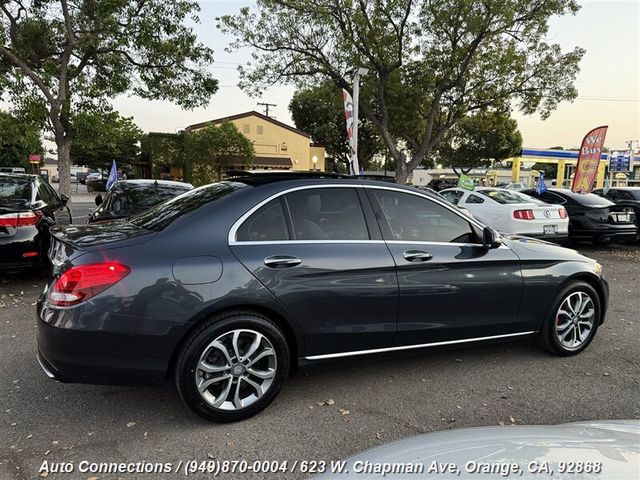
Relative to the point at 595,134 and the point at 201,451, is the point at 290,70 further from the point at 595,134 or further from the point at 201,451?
the point at 201,451

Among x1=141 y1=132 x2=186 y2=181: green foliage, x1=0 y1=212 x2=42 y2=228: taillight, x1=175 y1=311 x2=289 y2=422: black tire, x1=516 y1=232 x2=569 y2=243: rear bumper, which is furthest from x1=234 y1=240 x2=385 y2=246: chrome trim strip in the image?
x1=141 y1=132 x2=186 y2=181: green foliage

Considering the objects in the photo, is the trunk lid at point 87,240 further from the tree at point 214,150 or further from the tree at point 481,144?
the tree at point 481,144

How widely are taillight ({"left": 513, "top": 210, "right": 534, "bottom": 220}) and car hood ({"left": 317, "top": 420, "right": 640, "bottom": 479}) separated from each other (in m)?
7.74

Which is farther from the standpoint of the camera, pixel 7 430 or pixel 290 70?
pixel 290 70

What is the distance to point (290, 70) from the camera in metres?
17.5

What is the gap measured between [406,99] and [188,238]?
54.6 feet

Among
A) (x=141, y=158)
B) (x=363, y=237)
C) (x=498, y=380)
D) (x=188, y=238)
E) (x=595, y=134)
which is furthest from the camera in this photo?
(x=141, y=158)

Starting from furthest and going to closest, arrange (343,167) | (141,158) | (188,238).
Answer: (343,167) → (141,158) → (188,238)

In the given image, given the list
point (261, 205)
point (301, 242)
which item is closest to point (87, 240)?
point (261, 205)

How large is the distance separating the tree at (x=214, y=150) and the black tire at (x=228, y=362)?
2675 cm

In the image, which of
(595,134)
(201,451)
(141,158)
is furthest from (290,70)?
(141,158)

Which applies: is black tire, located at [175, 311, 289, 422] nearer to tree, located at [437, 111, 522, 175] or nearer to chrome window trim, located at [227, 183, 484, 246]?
chrome window trim, located at [227, 183, 484, 246]

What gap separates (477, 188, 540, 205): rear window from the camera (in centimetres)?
976

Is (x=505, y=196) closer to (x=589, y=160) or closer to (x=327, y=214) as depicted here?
(x=589, y=160)
